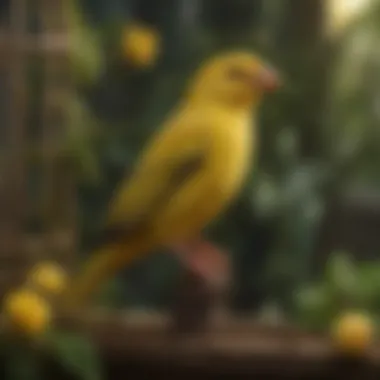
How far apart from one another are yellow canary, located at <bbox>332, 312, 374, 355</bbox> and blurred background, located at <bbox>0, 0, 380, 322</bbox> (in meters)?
0.06

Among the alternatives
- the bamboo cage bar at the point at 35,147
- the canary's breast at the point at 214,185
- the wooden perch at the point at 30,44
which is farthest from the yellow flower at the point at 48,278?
the wooden perch at the point at 30,44

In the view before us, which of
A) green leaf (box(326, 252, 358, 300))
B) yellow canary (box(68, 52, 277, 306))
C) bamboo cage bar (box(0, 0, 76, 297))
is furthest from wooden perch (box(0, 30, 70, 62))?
green leaf (box(326, 252, 358, 300))

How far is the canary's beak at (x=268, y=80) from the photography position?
0.91 meters

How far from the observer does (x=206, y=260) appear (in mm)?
923

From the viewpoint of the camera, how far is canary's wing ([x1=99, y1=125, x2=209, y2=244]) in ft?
2.99

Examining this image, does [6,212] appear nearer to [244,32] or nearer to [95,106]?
[95,106]

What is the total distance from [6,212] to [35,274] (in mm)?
75

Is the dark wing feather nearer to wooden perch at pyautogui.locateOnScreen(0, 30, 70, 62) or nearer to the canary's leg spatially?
the canary's leg

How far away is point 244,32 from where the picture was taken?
93 centimetres

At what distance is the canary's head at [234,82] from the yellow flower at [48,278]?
0.24 meters

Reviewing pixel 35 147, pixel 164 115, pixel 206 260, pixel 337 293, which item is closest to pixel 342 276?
pixel 337 293

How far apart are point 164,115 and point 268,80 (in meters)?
0.12

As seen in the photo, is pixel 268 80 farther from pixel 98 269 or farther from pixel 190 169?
pixel 98 269

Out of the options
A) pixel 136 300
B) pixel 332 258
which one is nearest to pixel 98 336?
pixel 136 300
